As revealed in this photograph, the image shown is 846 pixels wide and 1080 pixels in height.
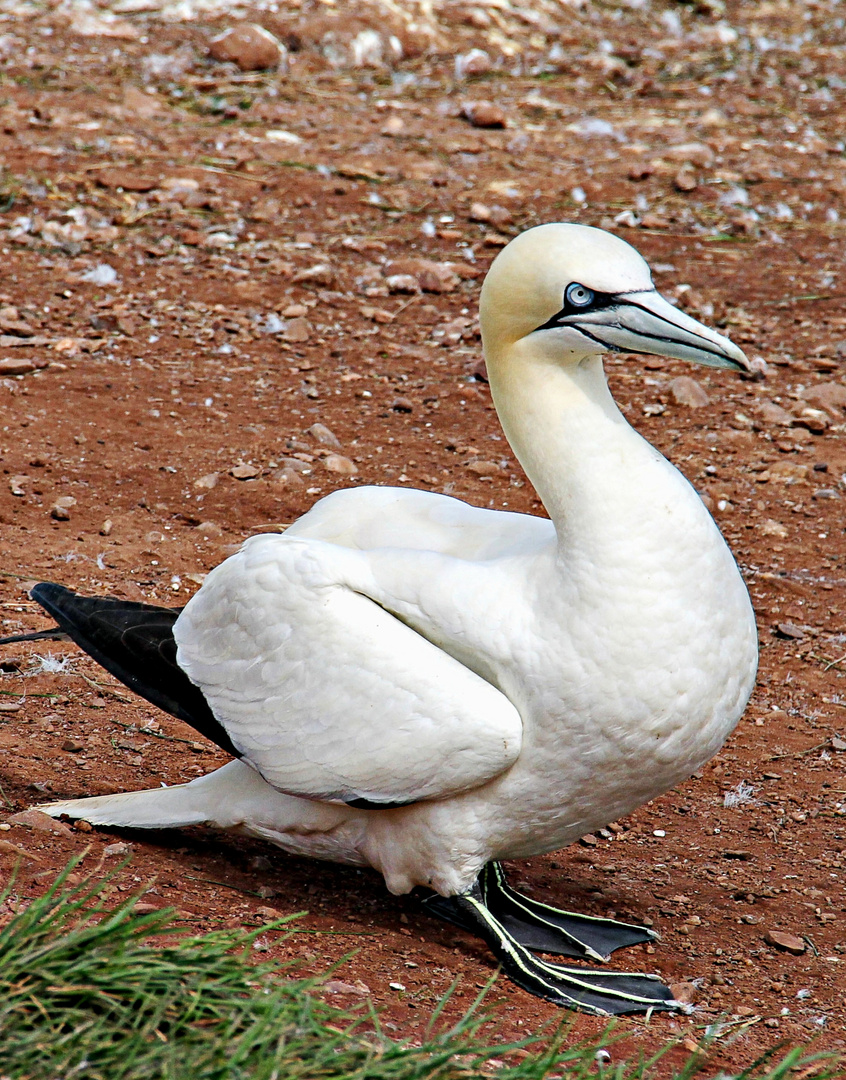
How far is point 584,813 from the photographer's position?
3.54m

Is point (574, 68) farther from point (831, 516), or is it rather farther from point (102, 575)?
point (102, 575)

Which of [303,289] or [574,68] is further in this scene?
[574,68]

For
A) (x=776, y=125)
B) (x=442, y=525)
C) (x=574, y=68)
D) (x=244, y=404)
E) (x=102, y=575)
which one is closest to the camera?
(x=442, y=525)

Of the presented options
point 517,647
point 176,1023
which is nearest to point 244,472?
point 517,647

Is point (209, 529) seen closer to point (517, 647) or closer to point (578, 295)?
point (517, 647)

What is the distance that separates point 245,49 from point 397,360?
4309 mm

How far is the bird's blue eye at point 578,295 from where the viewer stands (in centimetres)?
334

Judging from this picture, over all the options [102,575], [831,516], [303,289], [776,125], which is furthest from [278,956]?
[776,125]

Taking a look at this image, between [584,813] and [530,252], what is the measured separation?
139 cm

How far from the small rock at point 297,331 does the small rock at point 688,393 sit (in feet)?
6.40

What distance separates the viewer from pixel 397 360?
7469 millimetres

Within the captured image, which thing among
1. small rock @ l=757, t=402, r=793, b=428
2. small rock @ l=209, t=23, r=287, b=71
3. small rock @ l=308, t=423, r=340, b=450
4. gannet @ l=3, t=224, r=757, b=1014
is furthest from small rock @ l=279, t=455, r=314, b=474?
small rock @ l=209, t=23, r=287, b=71

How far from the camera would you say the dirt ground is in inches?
157

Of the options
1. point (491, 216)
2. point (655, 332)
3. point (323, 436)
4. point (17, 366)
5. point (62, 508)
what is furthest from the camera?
point (491, 216)
